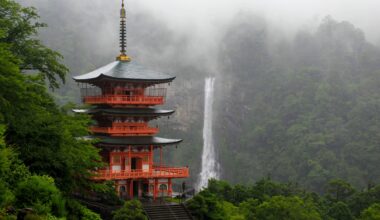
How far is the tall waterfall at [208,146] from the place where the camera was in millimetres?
108769

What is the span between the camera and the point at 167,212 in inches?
1344

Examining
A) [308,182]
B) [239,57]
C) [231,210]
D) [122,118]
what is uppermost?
[239,57]

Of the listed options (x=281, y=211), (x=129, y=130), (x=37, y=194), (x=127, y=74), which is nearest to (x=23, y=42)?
(x=127, y=74)

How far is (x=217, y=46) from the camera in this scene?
146 m

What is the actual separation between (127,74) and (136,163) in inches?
230

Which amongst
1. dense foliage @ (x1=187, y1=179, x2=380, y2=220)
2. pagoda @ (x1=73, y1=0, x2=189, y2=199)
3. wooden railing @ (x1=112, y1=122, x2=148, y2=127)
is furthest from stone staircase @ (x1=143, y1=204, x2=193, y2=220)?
wooden railing @ (x1=112, y1=122, x2=148, y2=127)

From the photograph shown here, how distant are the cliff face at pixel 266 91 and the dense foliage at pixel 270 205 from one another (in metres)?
43.3

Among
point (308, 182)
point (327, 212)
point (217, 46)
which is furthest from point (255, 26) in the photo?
point (327, 212)

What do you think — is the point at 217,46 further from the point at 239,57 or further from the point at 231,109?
the point at 231,109

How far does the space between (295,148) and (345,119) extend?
15.9m

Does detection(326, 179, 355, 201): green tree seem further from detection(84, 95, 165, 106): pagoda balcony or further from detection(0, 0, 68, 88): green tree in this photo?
detection(0, 0, 68, 88): green tree

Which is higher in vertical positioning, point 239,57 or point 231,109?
point 239,57

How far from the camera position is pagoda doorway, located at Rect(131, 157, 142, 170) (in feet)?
129

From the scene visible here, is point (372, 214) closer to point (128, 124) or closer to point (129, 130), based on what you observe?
point (129, 130)
